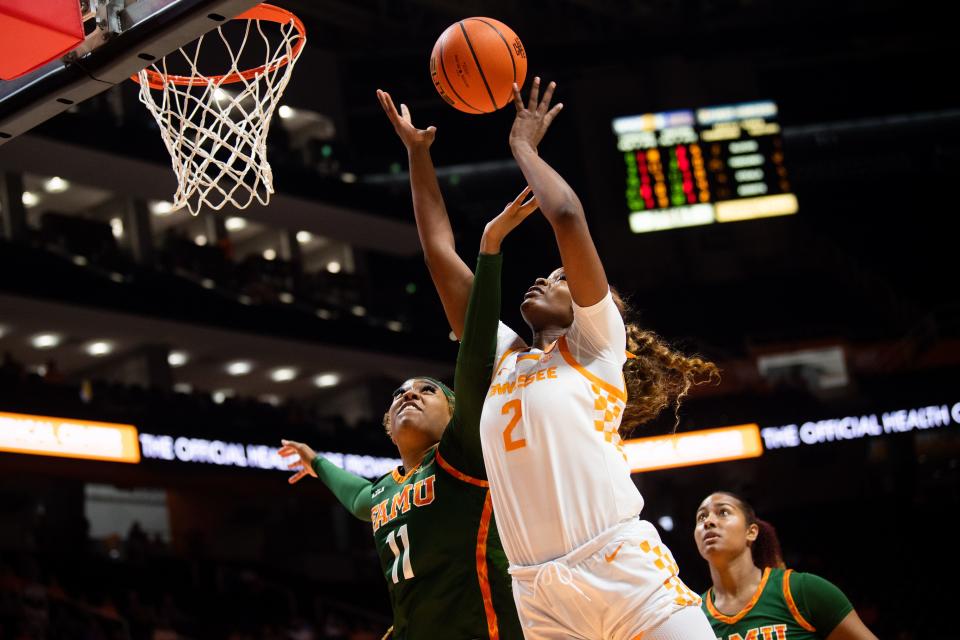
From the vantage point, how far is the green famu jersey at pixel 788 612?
4.53 m

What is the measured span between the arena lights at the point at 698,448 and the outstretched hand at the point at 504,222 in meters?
11.9

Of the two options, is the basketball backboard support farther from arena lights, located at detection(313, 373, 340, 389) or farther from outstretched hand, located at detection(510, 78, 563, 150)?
arena lights, located at detection(313, 373, 340, 389)

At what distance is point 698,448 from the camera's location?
1650 cm

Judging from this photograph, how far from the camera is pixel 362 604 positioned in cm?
1659

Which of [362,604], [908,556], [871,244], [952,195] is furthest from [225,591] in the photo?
[952,195]

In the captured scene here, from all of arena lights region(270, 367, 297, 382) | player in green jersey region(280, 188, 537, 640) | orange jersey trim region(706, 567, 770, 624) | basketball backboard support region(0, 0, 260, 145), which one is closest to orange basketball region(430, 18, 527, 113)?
player in green jersey region(280, 188, 537, 640)

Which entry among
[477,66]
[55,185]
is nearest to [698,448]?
[55,185]

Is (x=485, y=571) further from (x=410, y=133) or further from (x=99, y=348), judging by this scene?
(x=99, y=348)

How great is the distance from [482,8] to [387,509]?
63.1 ft

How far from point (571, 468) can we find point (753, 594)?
5.84 ft

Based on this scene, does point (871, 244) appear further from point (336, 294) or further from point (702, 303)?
point (336, 294)

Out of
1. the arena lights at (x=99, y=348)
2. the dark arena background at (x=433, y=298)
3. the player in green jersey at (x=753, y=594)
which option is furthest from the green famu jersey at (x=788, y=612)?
the arena lights at (x=99, y=348)

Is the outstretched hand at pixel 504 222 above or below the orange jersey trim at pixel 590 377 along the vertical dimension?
above

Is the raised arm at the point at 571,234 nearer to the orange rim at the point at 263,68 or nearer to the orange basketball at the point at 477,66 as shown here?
the orange basketball at the point at 477,66
